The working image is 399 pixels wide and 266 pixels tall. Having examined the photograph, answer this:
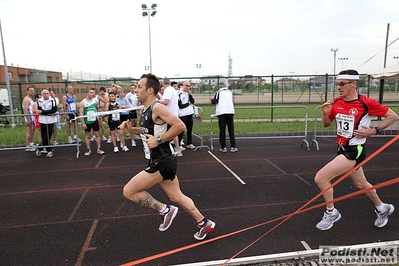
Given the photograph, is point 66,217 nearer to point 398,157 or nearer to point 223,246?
point 223,246

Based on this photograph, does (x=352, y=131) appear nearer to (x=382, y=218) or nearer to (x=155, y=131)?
(x=382, y=218)

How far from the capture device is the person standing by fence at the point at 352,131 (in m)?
3.62

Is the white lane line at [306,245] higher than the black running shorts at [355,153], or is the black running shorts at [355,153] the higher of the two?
the black running shorts at [355,153]

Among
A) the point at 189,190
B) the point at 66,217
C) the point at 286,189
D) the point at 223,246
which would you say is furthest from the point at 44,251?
the point at 286,189

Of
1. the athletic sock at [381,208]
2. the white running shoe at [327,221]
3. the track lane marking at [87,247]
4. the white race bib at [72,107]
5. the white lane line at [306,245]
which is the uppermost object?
the white race bib at [72,107]

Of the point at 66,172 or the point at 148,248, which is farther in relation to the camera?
the point at 66,172

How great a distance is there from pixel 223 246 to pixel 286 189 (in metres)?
2.38

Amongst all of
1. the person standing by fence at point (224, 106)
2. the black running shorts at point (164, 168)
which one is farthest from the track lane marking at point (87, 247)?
the person standing by fence at point (224, 106)

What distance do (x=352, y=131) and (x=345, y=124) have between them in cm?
13

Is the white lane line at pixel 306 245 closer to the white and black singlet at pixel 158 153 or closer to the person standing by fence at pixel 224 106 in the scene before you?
the white and black singlet at pixel 158 153

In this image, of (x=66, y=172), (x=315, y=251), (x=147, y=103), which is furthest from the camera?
(x=66, y=172)

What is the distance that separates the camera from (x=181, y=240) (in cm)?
361

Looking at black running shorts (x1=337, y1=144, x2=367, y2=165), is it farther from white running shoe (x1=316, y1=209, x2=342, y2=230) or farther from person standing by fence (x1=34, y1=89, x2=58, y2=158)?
person standing by fence (x1=34, y1=89, x2=58, y2=158)

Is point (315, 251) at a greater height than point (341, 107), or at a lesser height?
lesser
